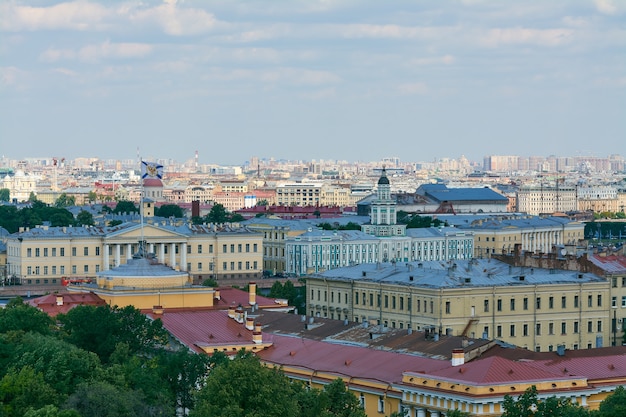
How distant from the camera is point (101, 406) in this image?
119 ft

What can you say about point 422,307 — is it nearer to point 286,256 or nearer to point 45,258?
point 45,258

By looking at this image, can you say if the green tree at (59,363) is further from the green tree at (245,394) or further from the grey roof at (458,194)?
the grey roof at (458,194)

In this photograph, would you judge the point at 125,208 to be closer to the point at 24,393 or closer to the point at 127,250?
the point at 127,250

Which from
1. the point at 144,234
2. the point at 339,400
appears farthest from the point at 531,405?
the point at 144,234

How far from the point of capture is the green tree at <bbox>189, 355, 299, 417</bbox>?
34531 mm

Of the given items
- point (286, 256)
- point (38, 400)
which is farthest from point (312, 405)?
point (286, 256)

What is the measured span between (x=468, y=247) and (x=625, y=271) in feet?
193

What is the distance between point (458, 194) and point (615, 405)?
149m

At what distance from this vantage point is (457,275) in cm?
6047

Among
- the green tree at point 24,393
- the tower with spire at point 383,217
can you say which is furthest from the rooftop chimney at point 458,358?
the tower with spire at point 383,217

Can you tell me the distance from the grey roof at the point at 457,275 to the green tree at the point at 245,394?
23.3m

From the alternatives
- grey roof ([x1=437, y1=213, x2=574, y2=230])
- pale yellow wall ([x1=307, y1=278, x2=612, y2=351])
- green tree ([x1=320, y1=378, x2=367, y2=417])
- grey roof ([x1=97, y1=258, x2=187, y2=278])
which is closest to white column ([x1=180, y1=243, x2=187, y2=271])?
grey roof ([x1=437, y1=213, x2=574, y2=230])

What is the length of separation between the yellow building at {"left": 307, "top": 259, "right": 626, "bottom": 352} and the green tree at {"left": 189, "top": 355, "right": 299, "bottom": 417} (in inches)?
851

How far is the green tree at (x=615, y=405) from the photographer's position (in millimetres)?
33906
